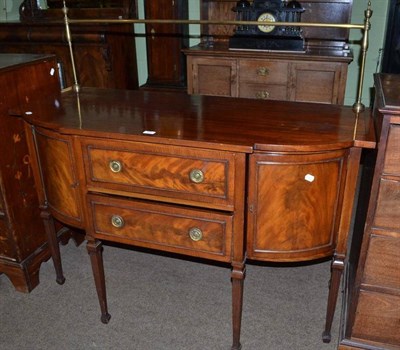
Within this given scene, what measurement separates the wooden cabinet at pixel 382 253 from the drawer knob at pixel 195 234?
2.00 feet

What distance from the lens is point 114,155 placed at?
5.58 ft

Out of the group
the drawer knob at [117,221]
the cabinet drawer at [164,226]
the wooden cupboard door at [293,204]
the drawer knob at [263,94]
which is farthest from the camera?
the drawer knob at [263,94]

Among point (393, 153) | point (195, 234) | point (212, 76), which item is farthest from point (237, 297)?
point (212, 76)

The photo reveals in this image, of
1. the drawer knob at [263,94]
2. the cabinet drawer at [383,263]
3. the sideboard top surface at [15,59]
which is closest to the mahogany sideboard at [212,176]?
the cabinet drawer at [383,263]

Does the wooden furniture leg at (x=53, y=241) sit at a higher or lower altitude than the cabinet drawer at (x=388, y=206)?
lower

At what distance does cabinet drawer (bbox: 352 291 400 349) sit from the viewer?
1.71 m

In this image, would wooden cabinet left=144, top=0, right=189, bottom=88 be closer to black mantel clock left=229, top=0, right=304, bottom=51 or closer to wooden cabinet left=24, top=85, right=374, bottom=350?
black mantel clock left=229, top=0, right=304, bottom=51

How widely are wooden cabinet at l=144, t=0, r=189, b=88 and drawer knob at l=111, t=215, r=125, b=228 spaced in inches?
105

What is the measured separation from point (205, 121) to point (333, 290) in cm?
88

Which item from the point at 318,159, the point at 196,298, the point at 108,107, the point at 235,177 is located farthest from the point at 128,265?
the point at 318,159

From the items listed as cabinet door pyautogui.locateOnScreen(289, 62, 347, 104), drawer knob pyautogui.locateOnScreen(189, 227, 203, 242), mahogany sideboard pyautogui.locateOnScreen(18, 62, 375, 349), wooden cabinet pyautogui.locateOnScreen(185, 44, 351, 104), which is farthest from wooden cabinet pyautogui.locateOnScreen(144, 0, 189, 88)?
drawer knob pyautogui.locateOnScreen(189, 227, 203, 242)

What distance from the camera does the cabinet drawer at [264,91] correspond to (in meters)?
3.58

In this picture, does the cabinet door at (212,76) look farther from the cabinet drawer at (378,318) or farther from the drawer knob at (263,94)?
the cabinet drawer at (378,318)

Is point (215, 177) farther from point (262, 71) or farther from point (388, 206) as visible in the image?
point (262, 71)
